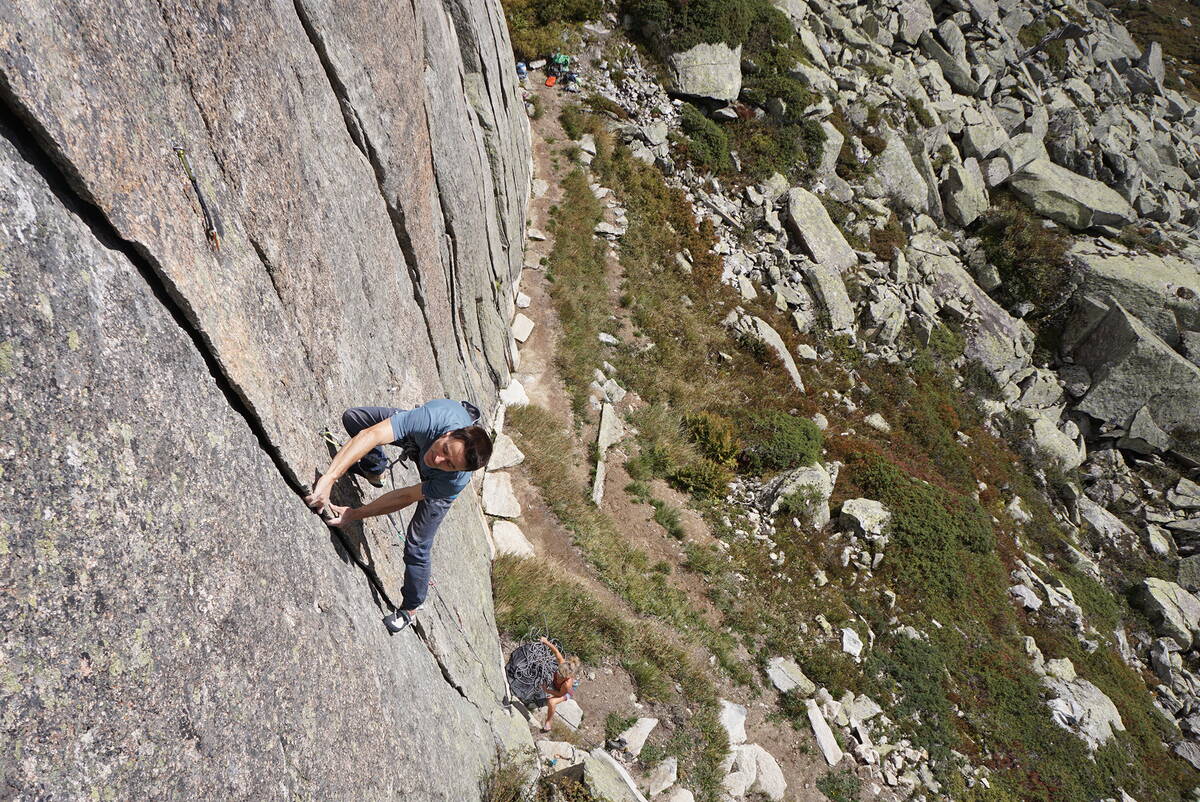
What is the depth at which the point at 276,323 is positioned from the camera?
15.3 ft

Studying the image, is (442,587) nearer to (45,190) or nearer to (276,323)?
(276,323)

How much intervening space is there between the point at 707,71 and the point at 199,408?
2912 cm

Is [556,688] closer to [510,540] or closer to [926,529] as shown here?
[510,540]

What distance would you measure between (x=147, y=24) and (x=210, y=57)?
0.61 meters

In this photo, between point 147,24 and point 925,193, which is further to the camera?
point 925,193

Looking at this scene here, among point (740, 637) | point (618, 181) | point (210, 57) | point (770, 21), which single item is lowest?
point (740, 637)

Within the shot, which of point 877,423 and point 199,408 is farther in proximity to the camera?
point 877,423

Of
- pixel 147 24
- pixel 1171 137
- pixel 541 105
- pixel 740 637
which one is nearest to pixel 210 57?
pixel 147 24

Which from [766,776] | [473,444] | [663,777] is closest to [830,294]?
[766,776]

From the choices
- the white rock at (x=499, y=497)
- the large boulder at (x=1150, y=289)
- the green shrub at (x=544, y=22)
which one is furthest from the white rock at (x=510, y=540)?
the large boulder at (x=1150, y=289)

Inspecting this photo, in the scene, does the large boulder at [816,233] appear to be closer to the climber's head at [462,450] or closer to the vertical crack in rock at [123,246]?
the climber's head at [462,450]

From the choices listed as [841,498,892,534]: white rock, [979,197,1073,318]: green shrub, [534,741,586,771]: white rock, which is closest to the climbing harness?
[534,741,586,771]: white rock

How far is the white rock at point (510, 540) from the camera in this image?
12516mm

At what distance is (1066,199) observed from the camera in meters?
33.8
